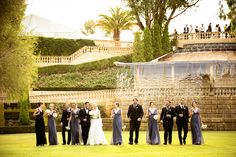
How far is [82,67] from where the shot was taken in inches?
2259

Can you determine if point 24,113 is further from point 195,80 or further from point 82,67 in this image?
point 82,67

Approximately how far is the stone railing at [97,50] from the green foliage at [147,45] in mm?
4295

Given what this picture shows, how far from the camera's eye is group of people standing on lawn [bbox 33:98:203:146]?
83.3ft

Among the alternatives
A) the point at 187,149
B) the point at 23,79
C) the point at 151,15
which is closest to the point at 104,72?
the point at 151,15

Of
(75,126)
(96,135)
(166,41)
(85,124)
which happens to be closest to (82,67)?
(166,41)

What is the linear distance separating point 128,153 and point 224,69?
25933mm

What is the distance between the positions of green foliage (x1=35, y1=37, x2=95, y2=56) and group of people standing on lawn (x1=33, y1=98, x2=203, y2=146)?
1298 inches

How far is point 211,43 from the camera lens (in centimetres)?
5547

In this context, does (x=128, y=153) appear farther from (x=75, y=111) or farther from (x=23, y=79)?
(x=23, y=79)

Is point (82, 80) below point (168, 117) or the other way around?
the other way around

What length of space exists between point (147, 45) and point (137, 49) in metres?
0.97

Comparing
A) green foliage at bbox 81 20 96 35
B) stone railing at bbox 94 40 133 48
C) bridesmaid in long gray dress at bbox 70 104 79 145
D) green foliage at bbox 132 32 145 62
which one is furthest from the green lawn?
green foliage at bbox 81 20 96 35

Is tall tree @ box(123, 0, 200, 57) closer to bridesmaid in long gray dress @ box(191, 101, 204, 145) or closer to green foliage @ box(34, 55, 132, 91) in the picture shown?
green foliage @ box(34, 55, 132, 91)

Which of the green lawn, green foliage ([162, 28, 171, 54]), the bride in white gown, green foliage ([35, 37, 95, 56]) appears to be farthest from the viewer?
green foliage ([35, 37, 95, 56])
